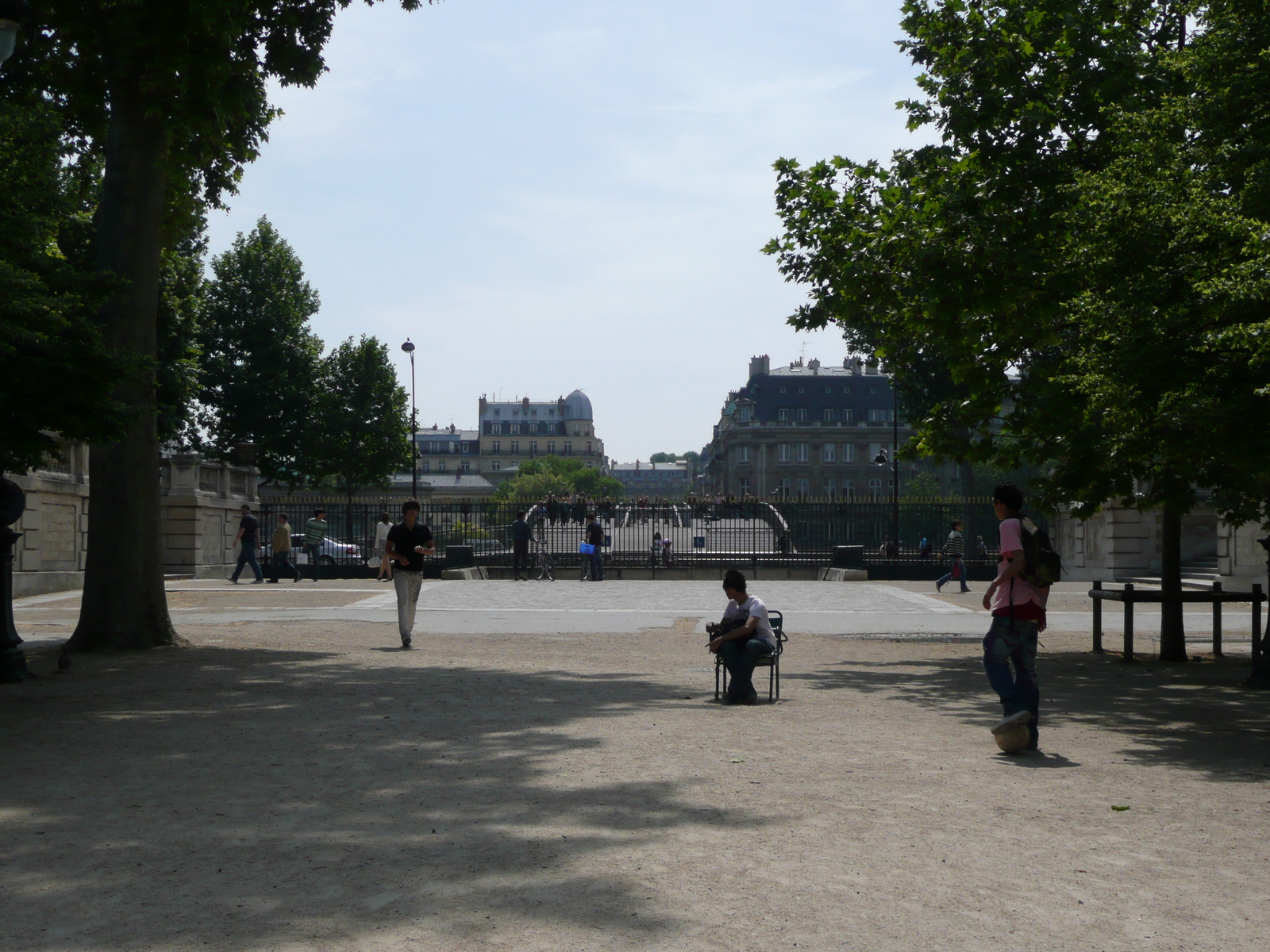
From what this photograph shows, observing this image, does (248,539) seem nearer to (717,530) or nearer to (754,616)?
(717,530)

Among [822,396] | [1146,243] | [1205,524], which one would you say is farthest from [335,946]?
[822,396]

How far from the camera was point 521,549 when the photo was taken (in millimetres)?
34562

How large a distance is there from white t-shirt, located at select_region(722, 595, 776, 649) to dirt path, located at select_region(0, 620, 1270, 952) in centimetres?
65

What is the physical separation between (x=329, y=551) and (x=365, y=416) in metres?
20.2

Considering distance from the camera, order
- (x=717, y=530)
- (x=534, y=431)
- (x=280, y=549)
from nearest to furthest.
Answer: (x=280, y=549)
(x=717, y=530)
(x=534, y=431)

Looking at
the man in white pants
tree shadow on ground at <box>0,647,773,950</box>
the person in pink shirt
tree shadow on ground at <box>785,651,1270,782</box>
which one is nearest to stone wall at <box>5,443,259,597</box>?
the man in white pants

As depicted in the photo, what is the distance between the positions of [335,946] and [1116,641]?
47.2 feet

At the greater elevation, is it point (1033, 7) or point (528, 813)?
point (1033, 7)

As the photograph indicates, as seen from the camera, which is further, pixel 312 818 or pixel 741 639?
pixel 741 639

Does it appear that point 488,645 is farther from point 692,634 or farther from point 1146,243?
point 1146,243

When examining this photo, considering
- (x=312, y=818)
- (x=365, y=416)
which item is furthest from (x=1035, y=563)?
(x=365, y=416)

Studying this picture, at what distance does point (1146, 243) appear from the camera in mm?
9016

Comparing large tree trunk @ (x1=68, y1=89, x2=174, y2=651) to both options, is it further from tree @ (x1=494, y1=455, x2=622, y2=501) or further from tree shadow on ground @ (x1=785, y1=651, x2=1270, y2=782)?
tree @ (x1=494, y1=455, x2=622, y2=501)

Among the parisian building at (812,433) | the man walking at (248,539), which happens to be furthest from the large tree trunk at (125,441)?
the parisian building at (812,433)
